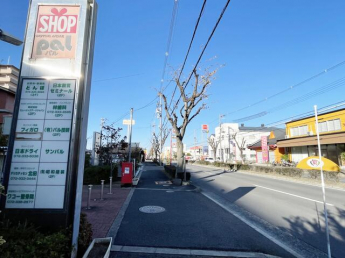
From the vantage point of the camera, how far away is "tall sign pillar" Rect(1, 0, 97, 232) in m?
3.27

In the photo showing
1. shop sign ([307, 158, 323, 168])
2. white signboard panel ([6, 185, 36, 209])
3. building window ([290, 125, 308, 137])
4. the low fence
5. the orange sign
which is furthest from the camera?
building window ([290, 125, 308, 137])

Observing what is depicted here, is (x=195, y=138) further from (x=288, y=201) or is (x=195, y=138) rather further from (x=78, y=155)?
(x=78, y=155)

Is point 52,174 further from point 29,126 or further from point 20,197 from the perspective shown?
point 29,126

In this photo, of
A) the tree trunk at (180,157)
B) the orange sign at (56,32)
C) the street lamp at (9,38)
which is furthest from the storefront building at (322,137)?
the street lamp at (9,38)

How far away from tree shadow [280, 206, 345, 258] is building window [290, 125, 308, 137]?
1060 inches

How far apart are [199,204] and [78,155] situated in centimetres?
598

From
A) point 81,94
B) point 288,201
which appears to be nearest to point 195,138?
point 288,201

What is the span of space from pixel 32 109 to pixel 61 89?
0.59 metres

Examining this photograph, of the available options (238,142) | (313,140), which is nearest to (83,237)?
(313,140)

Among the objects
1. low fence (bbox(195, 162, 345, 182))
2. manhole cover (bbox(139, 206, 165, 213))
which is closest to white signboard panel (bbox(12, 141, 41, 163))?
manhole cover (bbox(139, 206, 165, 213))

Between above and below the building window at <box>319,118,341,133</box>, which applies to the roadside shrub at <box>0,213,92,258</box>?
below

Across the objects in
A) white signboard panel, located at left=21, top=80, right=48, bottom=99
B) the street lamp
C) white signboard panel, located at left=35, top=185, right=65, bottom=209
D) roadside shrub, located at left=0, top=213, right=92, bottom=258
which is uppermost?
the street lamp

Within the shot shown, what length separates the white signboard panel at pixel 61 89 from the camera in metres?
3.63

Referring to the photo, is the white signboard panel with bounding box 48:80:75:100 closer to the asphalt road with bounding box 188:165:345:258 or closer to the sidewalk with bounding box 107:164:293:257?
the sidewalk with bounding box 107:164:293:257
